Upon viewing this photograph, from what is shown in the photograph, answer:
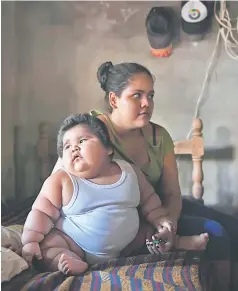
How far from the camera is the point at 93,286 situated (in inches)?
30.3

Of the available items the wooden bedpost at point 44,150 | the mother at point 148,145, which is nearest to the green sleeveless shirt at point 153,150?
the mother at point 148,145

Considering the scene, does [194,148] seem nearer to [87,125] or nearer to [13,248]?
[87,125]

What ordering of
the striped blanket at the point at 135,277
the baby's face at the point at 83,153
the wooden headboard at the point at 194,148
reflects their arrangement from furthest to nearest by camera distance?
the wooden headboard at the point at 194,148
the baby's face at the point at 83,153
the striped blanket at the point at 135,277

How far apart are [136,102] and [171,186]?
181mm

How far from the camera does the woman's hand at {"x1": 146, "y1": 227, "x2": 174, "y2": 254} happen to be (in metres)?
0.88

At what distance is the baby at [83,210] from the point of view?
2.77 ft

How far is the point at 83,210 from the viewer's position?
0.85m

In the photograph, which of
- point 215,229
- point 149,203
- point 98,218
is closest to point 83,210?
point 98,218

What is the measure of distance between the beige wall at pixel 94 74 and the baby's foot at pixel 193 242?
11 cm

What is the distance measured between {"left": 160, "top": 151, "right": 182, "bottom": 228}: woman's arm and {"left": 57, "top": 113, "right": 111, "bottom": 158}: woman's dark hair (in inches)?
5.5

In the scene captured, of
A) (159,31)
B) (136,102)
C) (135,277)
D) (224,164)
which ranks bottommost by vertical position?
(135,277)

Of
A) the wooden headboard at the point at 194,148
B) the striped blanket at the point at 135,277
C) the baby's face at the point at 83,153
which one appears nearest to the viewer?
the striped blanket at the point at 135,277

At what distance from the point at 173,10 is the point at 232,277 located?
545mm

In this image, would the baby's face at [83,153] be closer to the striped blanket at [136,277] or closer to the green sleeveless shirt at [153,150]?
the green sleeveless shirt at [153,150]
